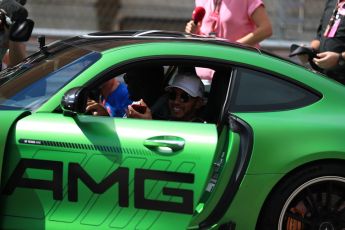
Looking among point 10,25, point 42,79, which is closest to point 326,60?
point 42,79

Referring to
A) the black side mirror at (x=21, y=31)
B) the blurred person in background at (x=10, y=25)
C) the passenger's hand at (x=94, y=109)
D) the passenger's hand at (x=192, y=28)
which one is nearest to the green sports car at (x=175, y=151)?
the passenger's hand at (x=94, y=109)

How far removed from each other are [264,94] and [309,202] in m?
0.65

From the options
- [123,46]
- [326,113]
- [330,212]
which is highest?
[123,46]

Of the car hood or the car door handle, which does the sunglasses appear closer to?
the car door handle

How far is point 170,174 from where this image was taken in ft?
10.9

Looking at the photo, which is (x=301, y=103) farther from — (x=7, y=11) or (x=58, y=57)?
(x=7, y=11)

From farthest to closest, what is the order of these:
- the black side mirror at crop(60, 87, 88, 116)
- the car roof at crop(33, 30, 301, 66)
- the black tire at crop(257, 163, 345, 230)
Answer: the car roof at crop(33, 30, 301, 66) < the black tire at crop(257, 163, 345, 230) < the black side mirror at crop(60, 87, 88, 116)

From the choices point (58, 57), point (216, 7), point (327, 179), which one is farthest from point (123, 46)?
point (216, 7)

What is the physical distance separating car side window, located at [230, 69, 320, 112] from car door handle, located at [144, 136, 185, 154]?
15.7 inches

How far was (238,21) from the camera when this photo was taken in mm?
5148

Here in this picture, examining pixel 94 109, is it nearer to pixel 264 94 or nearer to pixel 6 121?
pixel 6 121

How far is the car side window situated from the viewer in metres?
3.57

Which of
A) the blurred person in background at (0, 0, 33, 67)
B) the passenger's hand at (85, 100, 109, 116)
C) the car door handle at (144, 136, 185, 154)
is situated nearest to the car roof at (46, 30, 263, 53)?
the passenger's hand at (85, 100, 109, 116)

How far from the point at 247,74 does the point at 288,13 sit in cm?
538
